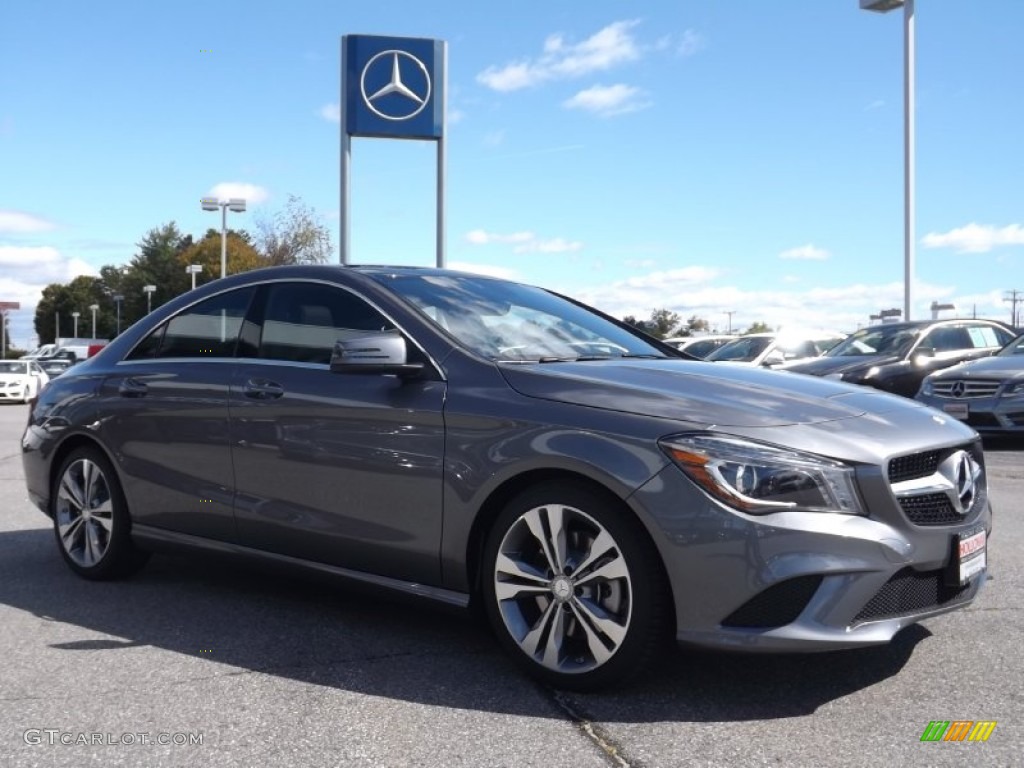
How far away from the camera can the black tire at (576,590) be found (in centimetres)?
342

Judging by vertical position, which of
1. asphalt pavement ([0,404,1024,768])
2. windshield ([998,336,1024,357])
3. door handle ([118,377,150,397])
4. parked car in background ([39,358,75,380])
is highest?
windshield ([998,336,1024,357])

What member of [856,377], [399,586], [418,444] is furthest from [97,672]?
[856,377]

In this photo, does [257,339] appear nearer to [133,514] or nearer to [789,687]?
[133,514]

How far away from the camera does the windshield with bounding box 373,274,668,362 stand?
4.25 m

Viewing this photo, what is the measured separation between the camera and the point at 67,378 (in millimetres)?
5668

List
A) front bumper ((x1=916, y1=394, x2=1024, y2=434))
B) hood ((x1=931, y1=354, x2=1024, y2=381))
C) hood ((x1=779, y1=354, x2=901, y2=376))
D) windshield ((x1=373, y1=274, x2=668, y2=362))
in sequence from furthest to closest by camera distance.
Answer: hood ((x1=779, y1=354, x2=901, y2=376)), hood ((x1=931, y1=354, x2=1024, y2=381)), front bumper ((x1=916, y1=394, x2=1024, y2=434)), windshield ((x1=373, y1=274, x2=668, y2=362))

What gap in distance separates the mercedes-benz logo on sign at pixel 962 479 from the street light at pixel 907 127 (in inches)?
925

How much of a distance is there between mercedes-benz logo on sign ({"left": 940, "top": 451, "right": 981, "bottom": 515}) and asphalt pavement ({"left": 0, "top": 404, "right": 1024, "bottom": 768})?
613 mm

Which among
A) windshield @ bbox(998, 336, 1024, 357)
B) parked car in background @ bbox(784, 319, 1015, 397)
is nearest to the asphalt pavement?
windshield @ bbox(998, 336, 1024, 357)

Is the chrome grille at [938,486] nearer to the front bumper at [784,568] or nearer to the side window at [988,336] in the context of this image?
the front bumper at [784,568]

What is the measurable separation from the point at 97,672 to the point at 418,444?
4.65ft

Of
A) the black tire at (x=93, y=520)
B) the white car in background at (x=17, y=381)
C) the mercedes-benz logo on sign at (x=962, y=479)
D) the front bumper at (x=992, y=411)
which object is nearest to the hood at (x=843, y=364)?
the front bumper at (x=992, y=411)

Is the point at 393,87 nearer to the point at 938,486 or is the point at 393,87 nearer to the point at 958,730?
the point at 938,486

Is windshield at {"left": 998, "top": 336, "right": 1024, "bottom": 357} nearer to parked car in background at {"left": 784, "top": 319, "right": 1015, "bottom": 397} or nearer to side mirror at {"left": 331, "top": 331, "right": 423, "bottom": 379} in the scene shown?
parked car in background at {"left": 784, "top": 319, "right": 1015, "bottom": 397}
